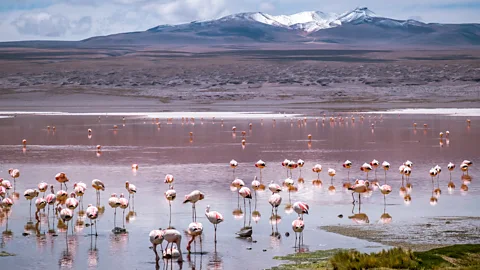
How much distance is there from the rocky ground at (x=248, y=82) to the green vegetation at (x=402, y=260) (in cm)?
5127

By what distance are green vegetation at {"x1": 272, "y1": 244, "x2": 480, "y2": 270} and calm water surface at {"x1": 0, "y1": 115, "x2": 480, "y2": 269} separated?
4.10ft

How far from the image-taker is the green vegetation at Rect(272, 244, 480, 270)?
10469 mm

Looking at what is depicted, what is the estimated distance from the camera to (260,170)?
874 inches

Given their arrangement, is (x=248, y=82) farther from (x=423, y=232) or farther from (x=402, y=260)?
(x=402, y=260)

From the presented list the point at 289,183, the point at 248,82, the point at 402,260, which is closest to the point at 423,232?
the point at 402,260

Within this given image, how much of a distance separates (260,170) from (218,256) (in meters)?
9.72

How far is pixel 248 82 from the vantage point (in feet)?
316

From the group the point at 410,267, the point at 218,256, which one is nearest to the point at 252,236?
the point at 218,256

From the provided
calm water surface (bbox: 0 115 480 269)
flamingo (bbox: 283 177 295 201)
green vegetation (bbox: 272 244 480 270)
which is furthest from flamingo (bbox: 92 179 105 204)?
green vegetation (bbox: 272 244 480 270)

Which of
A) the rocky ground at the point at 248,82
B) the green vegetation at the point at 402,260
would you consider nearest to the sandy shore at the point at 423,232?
the green vegetation at the point at 402,260

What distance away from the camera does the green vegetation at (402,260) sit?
412 inches

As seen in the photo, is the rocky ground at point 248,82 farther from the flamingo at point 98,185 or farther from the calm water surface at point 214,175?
the flamingo at point 98,185

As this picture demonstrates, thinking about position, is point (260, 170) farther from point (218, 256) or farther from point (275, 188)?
point (218, 256)

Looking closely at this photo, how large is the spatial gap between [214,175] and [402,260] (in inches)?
460
